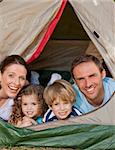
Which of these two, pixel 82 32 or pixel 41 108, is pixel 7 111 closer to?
pixel 41 108

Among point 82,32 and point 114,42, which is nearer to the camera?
point 114,42

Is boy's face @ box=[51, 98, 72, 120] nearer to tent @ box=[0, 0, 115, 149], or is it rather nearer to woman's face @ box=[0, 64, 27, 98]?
tent @ box=[0, 0, 115, 149]

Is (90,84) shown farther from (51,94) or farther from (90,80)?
(51,94)

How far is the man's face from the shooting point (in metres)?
3.59

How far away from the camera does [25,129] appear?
11.6ft

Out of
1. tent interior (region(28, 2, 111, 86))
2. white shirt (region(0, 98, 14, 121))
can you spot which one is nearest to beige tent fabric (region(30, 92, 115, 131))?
white shirt (region(0, 98, 14, 121))

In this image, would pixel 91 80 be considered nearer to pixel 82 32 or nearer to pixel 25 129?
pixel 25 129

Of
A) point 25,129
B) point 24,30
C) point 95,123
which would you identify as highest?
point 24,30

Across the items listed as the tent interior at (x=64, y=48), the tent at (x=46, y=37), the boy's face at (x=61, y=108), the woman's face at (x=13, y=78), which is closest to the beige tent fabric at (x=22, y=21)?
the tent at (x=46, y=37)

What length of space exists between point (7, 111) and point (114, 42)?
3.01ft

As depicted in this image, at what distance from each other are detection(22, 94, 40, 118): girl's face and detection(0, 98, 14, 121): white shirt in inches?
4.4

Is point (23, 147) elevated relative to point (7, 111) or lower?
lower

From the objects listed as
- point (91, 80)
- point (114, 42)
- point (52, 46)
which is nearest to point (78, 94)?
point (91, 80)

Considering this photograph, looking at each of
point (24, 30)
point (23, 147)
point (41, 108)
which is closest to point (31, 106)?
point (41, 108)
